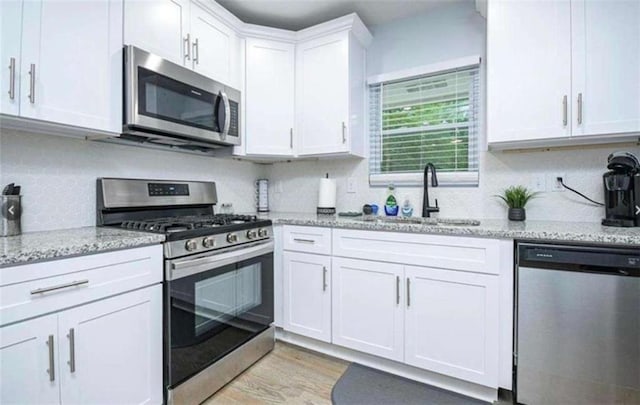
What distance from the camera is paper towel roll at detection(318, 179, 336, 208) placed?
2.59 m

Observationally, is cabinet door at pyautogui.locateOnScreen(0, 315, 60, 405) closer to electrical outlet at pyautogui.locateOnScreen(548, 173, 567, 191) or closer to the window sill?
the window sill

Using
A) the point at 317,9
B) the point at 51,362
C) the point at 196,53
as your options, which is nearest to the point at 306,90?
the point at 317,9

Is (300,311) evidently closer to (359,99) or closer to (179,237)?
(179,237)

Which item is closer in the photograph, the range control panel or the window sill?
the range control panel

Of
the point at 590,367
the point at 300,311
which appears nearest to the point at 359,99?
the point at 300,311

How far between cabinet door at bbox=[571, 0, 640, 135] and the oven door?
201 centimetres

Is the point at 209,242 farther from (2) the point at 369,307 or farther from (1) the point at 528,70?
(1) the point at 528,70

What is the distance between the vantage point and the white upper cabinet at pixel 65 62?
1246 millimetres

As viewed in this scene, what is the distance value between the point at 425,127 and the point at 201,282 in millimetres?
1934

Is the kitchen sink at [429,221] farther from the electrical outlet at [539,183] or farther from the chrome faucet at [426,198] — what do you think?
the electrical outlet at [539,183]

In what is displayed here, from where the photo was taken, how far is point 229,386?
1.79 meters

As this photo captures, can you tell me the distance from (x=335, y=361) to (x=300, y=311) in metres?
0.39

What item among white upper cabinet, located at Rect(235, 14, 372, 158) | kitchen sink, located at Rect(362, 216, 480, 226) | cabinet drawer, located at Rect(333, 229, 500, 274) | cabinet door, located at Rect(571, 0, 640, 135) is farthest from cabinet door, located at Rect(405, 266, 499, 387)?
white upper cabinet, located at Rect(235, 14, 372, 158)

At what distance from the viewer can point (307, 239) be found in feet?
7.02
